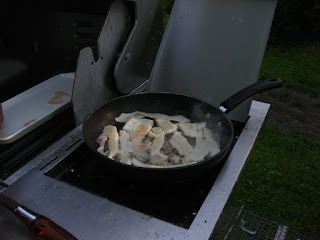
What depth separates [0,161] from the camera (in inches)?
52.6

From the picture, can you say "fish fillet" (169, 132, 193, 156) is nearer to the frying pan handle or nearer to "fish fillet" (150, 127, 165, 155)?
"fish fillet" (150, 127, 165, 155)

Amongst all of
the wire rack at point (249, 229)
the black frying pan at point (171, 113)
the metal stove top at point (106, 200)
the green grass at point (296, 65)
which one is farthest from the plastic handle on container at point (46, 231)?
the green grass at point (296, 65)

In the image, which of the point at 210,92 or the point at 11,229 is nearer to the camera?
the point at 11,229

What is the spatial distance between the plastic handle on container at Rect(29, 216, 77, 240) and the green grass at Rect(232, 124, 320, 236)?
1.58 meters

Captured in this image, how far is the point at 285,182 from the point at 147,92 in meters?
1.81

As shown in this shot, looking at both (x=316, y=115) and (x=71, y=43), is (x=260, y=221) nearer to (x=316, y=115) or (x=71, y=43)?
(x=71, y=43)

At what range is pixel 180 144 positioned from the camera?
142 centimetres

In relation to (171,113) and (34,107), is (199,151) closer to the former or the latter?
(171,113)

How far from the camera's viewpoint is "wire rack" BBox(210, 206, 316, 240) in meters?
2.05

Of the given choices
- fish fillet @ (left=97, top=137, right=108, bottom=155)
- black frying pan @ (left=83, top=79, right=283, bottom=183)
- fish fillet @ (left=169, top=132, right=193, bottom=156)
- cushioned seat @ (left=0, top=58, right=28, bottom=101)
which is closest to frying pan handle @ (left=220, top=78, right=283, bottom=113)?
black frying pan @ (left=83, top=79, right=283, bottom=183)

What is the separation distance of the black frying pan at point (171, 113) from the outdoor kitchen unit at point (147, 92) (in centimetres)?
7

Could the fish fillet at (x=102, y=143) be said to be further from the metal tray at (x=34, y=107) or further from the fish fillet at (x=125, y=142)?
the metal tray at (x=34, y=107)

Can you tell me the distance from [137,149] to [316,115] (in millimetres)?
3165

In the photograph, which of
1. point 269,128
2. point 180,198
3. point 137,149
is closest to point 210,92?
point 137,149
